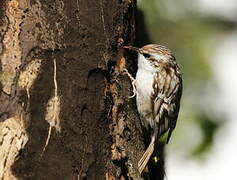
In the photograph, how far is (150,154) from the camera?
3178mm

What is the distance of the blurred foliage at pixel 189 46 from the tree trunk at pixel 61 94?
655 millimetres

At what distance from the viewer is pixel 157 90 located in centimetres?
370

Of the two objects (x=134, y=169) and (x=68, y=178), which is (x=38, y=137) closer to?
(x=68, y=178)

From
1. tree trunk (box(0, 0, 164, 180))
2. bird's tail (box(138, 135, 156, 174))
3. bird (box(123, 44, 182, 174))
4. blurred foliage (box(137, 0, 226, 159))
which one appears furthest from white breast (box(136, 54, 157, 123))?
tree trunk (box(0, 0, 164, 180))

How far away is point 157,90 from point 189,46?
0.98 feet

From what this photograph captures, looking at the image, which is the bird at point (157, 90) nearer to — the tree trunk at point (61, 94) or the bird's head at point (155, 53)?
the bird's head at point (155, 53)

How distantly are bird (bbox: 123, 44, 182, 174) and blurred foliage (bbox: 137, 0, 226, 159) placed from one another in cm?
7

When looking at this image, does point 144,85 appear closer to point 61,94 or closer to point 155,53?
point 155,53

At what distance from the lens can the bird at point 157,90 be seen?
349cm

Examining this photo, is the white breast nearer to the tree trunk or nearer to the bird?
the bird

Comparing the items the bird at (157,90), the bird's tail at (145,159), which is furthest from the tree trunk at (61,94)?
the bird at (157,90)

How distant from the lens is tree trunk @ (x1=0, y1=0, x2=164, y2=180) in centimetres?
262

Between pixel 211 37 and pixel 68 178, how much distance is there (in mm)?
1508

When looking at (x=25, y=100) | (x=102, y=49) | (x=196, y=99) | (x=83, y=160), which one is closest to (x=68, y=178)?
(x=83, y=160)
